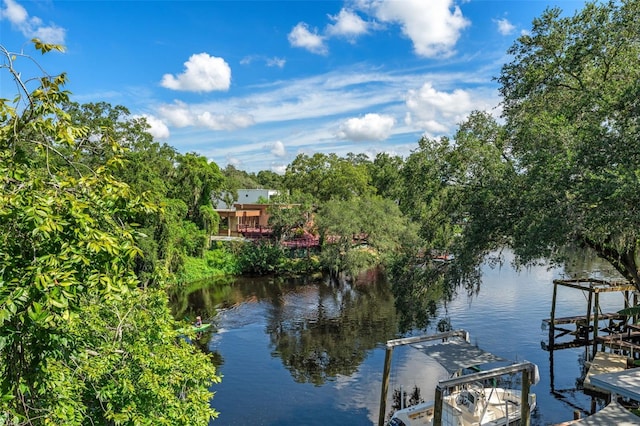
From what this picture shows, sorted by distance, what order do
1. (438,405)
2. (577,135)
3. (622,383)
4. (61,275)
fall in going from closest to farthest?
(61,275) < (438,405) < (622,383) < (577,135)

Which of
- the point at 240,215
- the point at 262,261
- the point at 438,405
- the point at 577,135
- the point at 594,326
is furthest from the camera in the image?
the point at 240,215

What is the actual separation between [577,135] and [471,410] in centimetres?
851

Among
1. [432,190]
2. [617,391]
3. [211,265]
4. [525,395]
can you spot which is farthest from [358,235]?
[617,391]

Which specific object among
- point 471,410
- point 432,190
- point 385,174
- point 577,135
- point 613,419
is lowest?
point 471,410

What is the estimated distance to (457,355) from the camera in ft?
42.3

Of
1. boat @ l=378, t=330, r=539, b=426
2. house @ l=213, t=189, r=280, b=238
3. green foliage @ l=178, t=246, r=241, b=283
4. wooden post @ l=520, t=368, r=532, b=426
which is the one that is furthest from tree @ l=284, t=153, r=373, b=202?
wooden post @ l=520, t=368, r=532, b=426

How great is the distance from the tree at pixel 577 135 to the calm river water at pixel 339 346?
6.11m

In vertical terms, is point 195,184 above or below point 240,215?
above

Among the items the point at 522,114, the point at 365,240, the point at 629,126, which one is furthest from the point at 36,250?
the point at 365,240

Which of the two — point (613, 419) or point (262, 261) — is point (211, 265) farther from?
point (613, 419)

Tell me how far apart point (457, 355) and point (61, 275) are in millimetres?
11488

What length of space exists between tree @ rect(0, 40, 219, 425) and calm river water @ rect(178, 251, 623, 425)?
9.69 metres

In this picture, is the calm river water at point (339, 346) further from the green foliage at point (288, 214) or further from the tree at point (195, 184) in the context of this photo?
the tree at point (195, 184)

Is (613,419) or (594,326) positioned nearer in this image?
(613,419)
